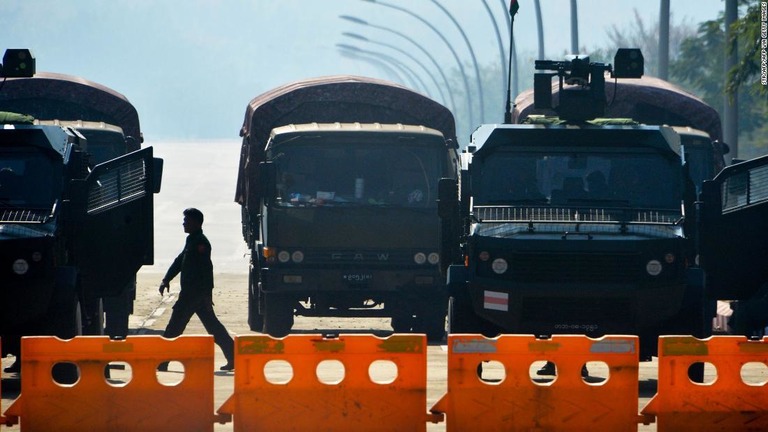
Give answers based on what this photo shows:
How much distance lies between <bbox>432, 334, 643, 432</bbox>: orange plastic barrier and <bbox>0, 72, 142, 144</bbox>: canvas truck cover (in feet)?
40.7

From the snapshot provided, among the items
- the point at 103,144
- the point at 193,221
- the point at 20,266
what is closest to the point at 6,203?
the point at 20,266

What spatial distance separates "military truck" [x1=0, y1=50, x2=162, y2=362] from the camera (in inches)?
590

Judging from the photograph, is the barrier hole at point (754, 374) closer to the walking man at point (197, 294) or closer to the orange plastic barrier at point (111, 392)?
the walking man at point (197, 294)

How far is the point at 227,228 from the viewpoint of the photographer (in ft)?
168

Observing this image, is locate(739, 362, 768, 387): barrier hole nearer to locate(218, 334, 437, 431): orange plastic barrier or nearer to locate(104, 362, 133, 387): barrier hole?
locate(218, 334, 437, 431): orange plastic barrier

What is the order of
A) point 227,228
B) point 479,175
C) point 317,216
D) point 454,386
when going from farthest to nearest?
point 227,228, point 317,216, point 479,175, point 454,386

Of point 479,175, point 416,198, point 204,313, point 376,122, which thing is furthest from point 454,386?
point 376,122

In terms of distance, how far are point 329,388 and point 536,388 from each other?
1410 mm

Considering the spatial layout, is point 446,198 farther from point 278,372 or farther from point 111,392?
point 111,392

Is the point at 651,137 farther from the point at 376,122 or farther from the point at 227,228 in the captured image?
the point at 227,228

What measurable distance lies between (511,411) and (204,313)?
5.40 m

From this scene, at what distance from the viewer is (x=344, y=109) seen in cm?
2191

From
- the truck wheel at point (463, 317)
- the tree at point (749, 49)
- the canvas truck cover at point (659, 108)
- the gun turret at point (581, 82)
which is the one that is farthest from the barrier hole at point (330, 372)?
the tree at point (749, 49)

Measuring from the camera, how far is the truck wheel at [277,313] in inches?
827
